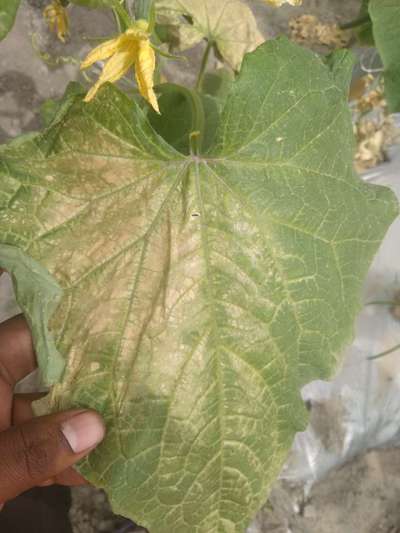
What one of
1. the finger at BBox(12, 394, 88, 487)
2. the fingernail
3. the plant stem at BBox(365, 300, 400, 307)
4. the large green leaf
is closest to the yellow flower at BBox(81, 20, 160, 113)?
the large green leaf

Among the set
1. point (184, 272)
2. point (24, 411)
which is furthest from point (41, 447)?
point (24, 411)

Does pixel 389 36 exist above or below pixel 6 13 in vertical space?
below

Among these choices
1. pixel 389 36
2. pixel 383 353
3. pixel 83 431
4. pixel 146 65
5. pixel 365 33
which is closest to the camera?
pixel 146 65

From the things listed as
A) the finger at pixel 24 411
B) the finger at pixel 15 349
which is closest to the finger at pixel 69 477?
the finger at pixel 24 411

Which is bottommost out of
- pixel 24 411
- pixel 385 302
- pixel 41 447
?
pixel 385 302

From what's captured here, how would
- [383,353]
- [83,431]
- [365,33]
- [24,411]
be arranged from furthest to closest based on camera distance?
[383,353] < [365,33] < [24,411] < [83,431]

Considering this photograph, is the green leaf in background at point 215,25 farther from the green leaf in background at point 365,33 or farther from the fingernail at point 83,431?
the fingernail at point 83,431

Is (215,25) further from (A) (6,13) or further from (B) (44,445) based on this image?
(B) (44,445)
